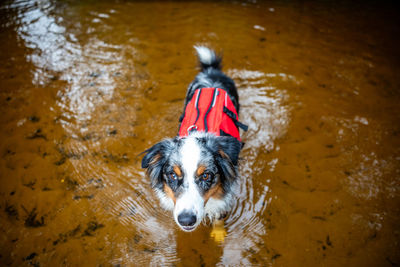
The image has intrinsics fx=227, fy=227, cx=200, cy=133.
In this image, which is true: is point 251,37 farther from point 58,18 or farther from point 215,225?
point 58,18

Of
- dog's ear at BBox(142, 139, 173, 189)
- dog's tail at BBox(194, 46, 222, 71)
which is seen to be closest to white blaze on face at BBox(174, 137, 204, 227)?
dog's ear at BBox(142, 139, 173, 189)

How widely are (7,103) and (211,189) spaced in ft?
11.9

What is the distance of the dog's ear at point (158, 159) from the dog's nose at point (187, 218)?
0.59 metres

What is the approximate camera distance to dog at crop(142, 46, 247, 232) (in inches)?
73.3

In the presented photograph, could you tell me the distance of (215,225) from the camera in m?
2.41

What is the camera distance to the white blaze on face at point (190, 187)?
1.77 metres

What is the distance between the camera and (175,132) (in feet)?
11.1

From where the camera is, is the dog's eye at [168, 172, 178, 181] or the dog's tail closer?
the dog's eye at [168, 172, 178, 181]

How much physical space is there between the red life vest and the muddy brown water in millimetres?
756

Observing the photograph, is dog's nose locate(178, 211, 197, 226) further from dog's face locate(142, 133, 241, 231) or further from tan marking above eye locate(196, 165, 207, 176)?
tan marking above eye locate(196, 165, 207, 176)

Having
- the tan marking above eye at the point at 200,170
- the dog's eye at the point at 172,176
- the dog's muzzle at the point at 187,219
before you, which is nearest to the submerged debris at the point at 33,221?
the dog's eye at the point at 172,176

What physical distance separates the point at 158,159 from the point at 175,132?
1.16 m

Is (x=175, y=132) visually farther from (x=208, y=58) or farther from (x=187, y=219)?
(x=187, y=219)

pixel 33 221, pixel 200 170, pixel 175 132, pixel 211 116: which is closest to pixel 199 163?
pixel 200 170
